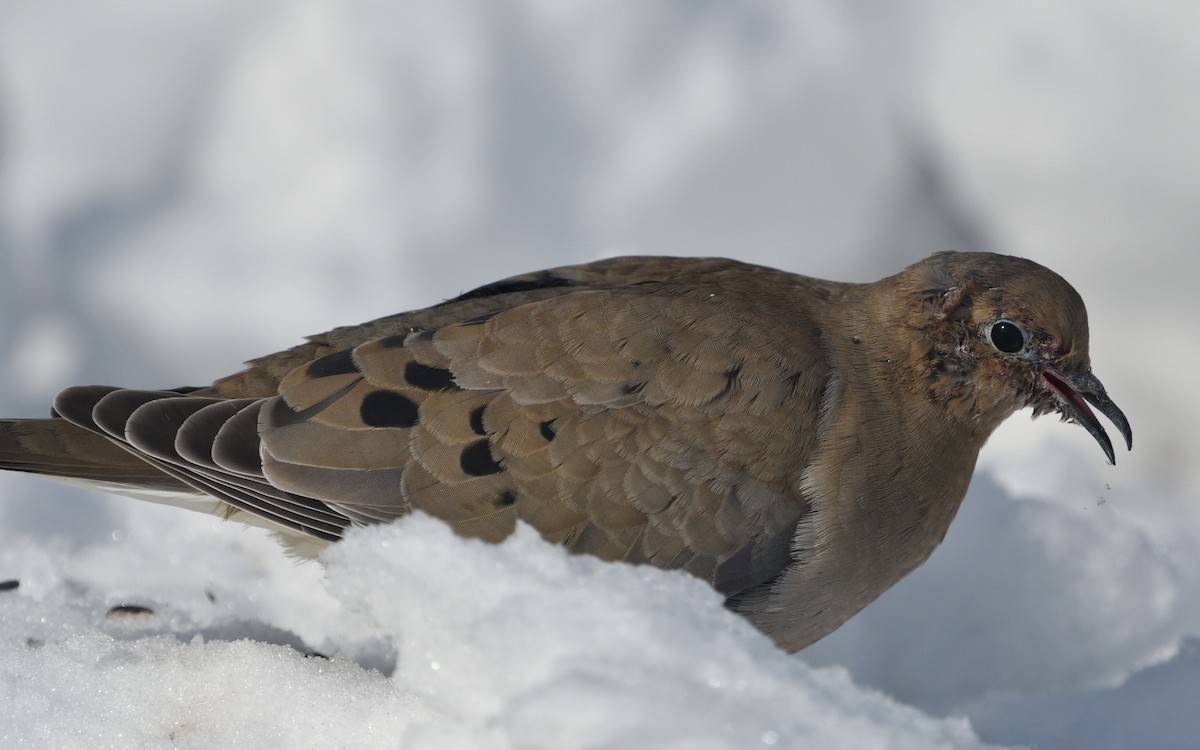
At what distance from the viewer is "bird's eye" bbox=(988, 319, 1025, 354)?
9.38 feet

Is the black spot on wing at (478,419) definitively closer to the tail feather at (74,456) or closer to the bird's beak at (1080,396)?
the tail feather at (74,456)

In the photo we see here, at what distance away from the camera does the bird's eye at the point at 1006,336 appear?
2.86 metres

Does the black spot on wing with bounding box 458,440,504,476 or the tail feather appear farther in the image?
the tail feather

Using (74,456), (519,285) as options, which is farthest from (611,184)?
(74,456)

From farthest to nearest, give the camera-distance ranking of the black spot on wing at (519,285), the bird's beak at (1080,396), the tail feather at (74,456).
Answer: the black spot on wing at (519,285)
the bird's beak at (1080,396)
the tail feather at (74,456)

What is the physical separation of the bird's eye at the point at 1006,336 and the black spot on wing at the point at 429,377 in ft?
4.32

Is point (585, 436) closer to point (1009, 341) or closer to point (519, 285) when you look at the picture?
point (519, 285)

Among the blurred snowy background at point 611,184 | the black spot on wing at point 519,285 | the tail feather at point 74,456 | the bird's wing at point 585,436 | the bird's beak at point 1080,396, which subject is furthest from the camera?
the blurred snowy background at point 611,184

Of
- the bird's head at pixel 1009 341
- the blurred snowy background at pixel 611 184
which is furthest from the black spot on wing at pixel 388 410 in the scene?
the bird's head at pixel 1009 341

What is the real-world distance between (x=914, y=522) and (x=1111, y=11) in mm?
2559

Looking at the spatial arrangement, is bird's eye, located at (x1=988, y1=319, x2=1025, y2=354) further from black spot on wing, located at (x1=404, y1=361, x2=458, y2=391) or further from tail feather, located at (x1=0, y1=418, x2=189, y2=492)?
tail feather, located at (x1=0, y1=418, x2=189, y2=492)

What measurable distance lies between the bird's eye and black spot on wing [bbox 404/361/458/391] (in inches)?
51.9

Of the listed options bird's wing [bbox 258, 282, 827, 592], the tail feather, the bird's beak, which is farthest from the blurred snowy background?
bird's wing [bbox 258, 282, 827, 592]

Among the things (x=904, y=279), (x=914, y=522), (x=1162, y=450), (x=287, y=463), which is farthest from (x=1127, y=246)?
(x=287, y=463)
